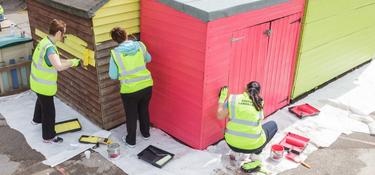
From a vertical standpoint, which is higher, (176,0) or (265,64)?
(176,0)

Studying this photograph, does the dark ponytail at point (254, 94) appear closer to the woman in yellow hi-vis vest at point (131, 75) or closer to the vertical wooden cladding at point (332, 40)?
the woman in yellow hi-vis vest at point (131, 75)

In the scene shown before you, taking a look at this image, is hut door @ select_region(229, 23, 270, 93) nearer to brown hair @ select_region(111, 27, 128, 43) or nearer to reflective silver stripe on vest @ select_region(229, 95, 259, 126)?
reflective silver stripe on vest @ select_region(229, 95, 259, 126)

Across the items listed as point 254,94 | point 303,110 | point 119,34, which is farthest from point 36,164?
point 303,110

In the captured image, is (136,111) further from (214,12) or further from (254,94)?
(214,12)

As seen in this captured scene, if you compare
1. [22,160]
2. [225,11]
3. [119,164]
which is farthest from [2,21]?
[225,11]

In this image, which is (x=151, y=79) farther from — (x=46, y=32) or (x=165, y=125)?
(x=46, y=32)

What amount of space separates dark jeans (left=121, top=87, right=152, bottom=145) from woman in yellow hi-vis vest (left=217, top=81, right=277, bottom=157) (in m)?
1.19

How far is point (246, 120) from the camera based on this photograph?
5508 millimetres

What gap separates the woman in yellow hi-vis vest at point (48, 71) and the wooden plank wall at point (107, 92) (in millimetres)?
390

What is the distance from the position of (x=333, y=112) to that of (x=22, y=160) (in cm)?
560

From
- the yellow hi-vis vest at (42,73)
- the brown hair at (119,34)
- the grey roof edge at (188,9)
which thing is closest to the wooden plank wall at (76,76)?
the brown hair at (119,34)

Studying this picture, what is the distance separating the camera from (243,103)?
18.0 feet

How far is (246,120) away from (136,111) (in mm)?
1784

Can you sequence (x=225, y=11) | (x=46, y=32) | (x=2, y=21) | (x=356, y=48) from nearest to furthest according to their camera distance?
(x=225, y=11), (x=46, y=32), (x=356, y=48), (x=2, y=21)
